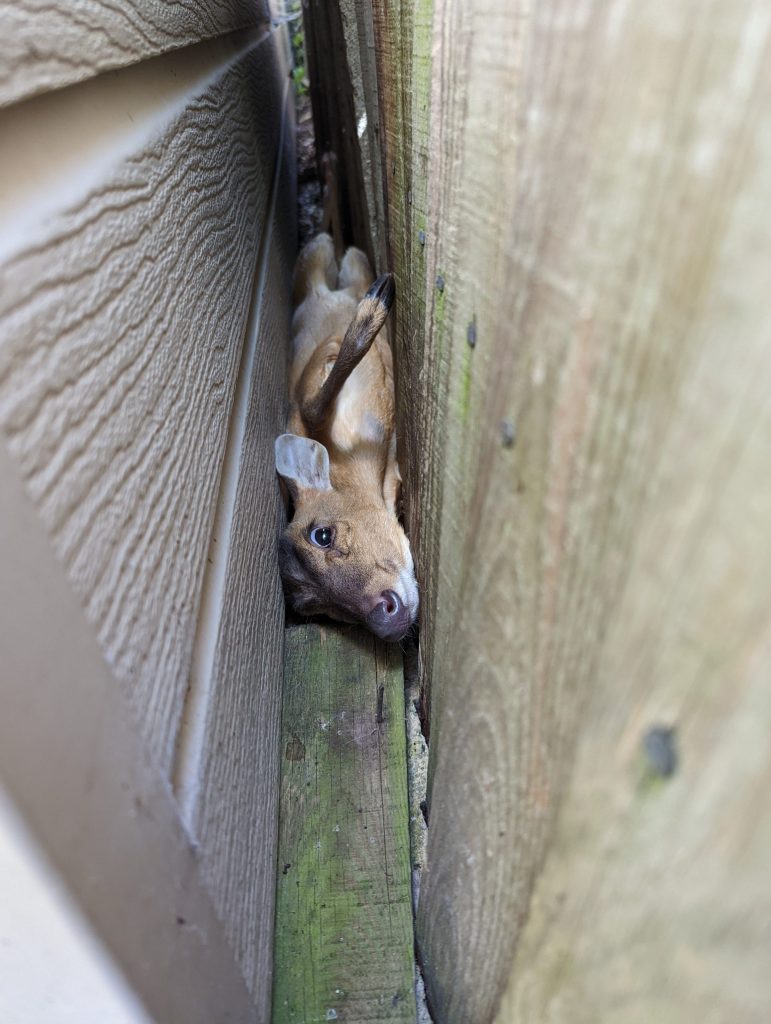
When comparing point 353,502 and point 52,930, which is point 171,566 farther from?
point 353,502

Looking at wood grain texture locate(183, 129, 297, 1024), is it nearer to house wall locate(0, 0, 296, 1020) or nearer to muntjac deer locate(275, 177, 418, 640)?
house wall locate(0, 0, 296, 1020)

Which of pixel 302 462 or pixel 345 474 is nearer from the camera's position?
pixel 302 462

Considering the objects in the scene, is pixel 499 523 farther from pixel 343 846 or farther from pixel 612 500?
pixel 343 846

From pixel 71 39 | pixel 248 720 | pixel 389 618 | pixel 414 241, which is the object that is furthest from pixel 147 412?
pixel 389 618

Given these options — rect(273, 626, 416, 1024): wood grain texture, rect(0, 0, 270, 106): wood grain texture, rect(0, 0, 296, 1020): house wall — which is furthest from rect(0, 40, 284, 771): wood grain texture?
rect(273, 626, 416, 1024): wood grain texture

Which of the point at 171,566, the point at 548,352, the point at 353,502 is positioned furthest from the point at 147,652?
the point at 353,502
